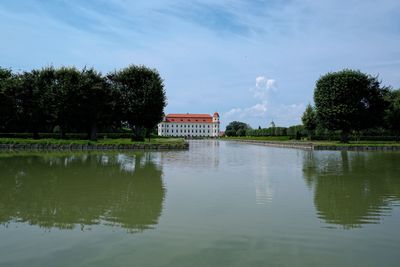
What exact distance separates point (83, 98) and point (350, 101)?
107ft

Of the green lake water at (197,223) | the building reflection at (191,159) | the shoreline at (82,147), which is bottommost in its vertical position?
the green lake water at (197,223)

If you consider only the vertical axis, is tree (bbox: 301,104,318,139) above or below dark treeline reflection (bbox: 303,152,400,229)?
above

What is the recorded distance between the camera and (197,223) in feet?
25.0

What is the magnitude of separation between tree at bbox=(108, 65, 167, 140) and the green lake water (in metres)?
32.6

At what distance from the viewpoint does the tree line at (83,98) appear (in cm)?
4481

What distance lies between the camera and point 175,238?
6555 millimetres

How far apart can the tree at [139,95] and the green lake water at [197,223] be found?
107 ft

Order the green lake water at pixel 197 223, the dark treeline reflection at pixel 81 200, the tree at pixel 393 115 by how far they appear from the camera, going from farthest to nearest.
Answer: the tree at pixel 393 115, the dark treeline reflection at pixel 81 200, the green lake water at pixel 197 223

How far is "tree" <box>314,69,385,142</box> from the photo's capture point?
47.2 metres

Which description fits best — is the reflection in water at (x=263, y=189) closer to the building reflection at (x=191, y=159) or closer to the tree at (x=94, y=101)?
the building reflection at (x=191, y=159)

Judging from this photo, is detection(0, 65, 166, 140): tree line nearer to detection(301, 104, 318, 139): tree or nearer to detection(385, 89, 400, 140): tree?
detection(385, 89, 400, 140): tree

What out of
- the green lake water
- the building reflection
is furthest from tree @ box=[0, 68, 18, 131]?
the green lake water

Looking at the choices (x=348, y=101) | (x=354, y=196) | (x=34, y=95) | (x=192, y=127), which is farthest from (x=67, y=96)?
(x=192, y=127)

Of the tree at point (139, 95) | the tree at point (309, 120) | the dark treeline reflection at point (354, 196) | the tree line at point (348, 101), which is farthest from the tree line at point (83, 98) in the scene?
the tree at point (309, 120)
